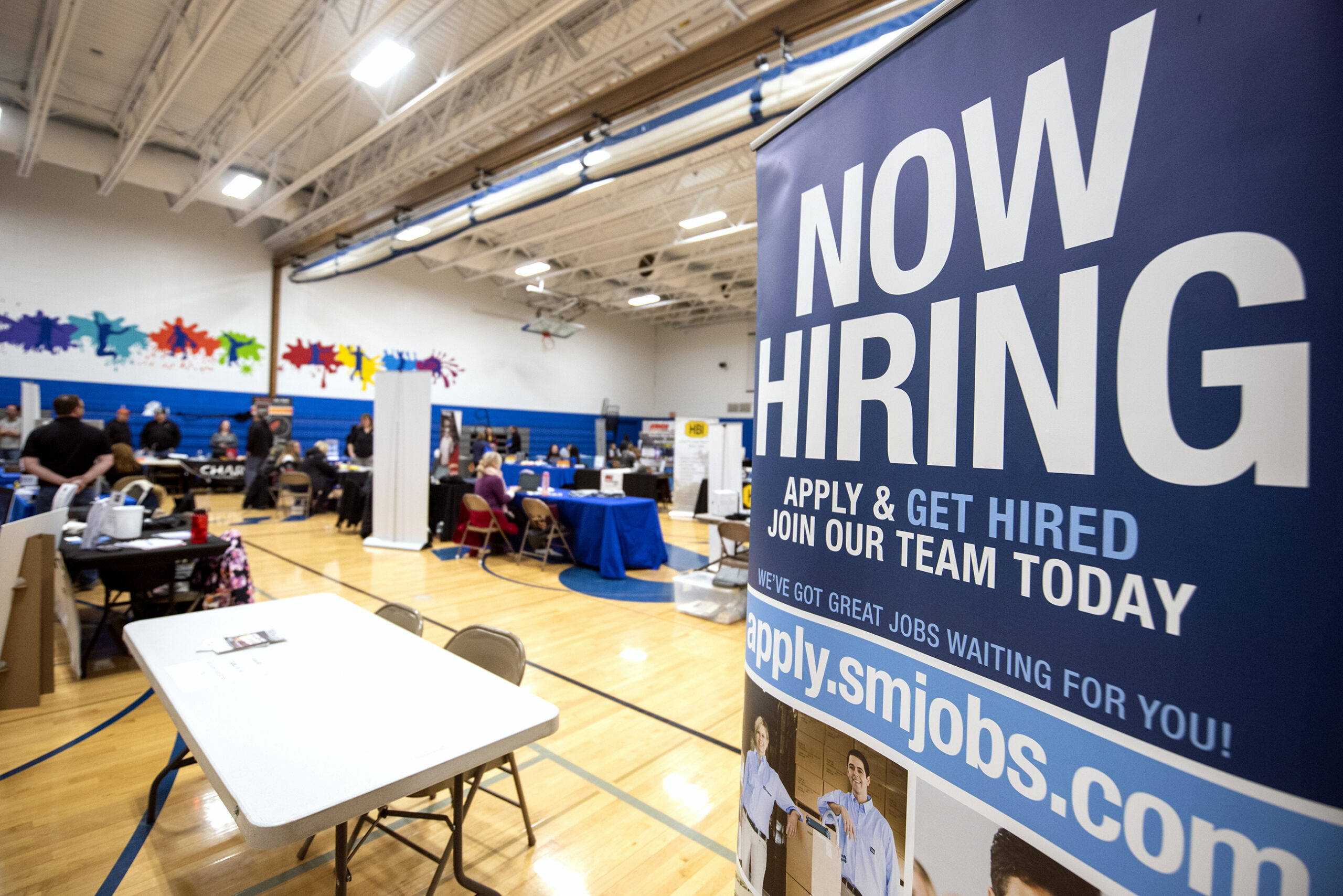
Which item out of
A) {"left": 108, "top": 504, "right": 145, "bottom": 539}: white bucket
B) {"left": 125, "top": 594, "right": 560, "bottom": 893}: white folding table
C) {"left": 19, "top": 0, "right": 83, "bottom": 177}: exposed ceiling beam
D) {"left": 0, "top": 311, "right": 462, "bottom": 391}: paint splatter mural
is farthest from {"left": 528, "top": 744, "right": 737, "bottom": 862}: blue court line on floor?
{"left": 0, "top": 311, "right": 462, "bottom": 391}: paint splatter mural

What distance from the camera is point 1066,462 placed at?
66 centimetres

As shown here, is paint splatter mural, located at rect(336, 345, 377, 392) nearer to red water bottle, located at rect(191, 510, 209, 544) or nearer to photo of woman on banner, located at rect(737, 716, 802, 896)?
red water bottle, located at rect(191, 510, 209, 544)

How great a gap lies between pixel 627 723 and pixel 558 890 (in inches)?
43.5

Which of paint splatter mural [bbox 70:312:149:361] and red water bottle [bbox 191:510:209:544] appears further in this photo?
paint splatter mural [bbox 70:312:149:361]

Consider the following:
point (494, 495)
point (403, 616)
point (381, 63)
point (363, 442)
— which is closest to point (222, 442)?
point (363, 442)

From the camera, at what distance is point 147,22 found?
6.21 m

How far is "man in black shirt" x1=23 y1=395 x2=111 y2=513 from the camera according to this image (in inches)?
169

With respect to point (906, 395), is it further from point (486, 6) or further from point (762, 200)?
point (486, 6)

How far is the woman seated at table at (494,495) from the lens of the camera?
672cm

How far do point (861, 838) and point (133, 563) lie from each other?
14.0ft

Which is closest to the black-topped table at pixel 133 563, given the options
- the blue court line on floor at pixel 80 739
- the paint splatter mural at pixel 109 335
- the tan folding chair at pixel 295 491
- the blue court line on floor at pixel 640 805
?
the blue court line on floor at pixel 80 739

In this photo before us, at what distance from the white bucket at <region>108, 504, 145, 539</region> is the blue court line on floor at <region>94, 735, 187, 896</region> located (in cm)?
182

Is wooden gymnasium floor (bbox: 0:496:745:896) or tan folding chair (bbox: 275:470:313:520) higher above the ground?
tan folding chair (bbox: 275:470:313:520)

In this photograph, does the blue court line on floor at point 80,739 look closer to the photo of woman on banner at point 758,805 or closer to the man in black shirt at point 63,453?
the man in black shirt at point 63,453
